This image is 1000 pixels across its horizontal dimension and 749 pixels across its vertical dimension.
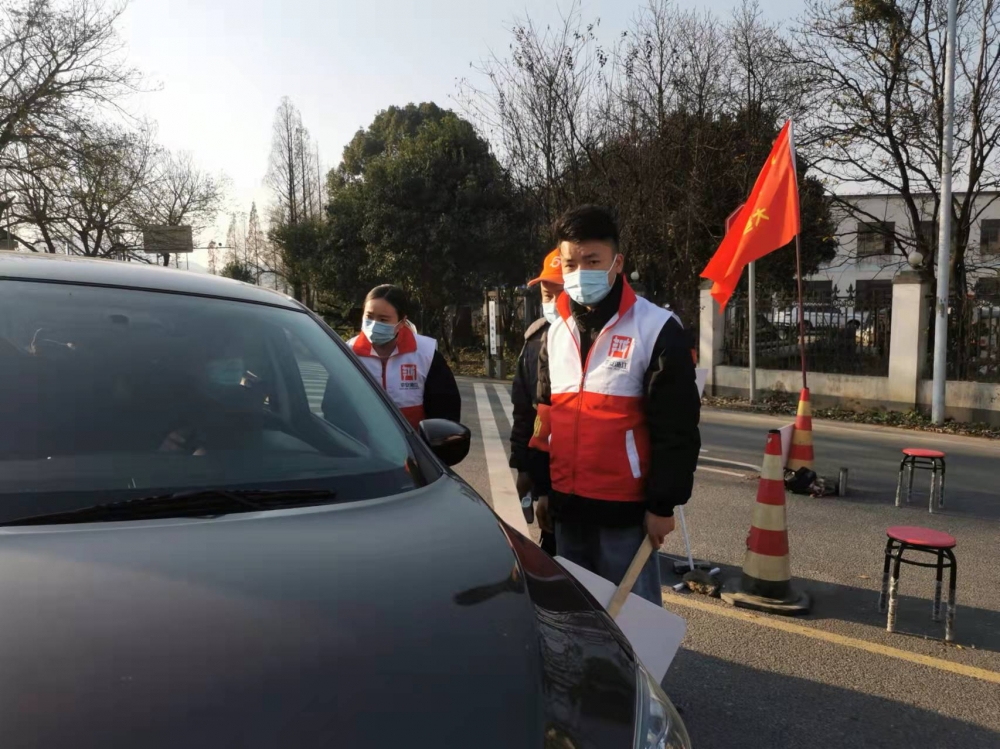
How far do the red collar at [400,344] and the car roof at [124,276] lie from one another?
1.20 meters

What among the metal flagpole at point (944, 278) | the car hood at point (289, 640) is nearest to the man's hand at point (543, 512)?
the car hood at point (289, 640)

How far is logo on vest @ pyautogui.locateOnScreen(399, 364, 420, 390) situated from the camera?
408cm

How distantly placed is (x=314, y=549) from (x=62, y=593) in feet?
1.57

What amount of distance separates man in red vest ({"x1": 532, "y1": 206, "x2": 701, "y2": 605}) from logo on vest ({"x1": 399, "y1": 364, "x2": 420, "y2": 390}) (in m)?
1.21

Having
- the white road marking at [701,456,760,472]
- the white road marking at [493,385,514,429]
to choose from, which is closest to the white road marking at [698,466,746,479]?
the white road marking at [701,456,760,472]

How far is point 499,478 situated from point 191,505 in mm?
5634

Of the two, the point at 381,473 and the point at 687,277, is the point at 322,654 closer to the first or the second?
the point at 381,473

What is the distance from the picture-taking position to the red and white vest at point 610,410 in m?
2.73

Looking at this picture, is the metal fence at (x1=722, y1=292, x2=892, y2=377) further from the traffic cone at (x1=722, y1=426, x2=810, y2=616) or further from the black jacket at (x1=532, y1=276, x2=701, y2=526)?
the black jacket at (x1=532, y1=276, x2=701, y2=526)

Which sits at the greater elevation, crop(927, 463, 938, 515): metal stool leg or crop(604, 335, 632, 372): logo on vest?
crop(604, 335, 632, 372): logo on vest

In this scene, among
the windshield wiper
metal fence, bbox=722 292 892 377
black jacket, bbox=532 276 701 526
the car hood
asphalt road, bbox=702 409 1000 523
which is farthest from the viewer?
metal fence, bbox=722 292 892 377

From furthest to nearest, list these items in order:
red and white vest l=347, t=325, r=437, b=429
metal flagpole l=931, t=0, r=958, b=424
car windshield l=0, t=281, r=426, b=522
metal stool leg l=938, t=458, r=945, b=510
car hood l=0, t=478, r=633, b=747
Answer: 1. metal flagpole l=931, t=0, r=958, b=424
2. metal stool leg l=938, t=458, r=945, b=510
3. red and white vest l=347, t=325, r=437, b=429
4. car windshield l=0, t=281, r=426, b=522
5. car hood l=0, t=478, r=633, b=747

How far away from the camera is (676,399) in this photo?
264 centimetres

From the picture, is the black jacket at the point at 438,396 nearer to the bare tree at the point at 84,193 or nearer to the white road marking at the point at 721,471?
the white road marking at the point at 721,471
